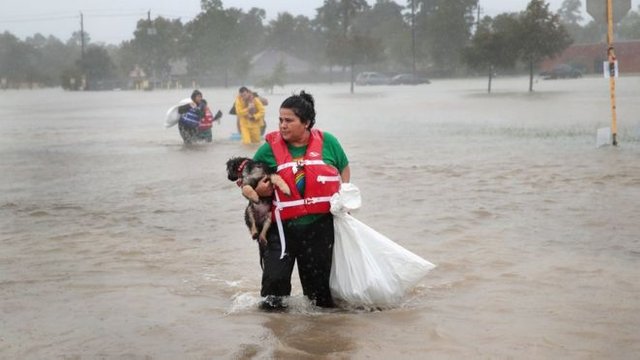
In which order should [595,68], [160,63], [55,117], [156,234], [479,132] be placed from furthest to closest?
[160,63] < [595,68] < [55,117] < [479,132] < [156,234]

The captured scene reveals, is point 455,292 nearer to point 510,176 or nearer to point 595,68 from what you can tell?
point 510,176

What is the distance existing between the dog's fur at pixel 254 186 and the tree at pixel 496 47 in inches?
1581

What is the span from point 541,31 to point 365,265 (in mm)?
39871

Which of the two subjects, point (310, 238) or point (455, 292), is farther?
point (455, 292)

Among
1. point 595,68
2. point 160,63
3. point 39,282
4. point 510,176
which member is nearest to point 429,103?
point 510,176

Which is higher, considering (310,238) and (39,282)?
(310,238)

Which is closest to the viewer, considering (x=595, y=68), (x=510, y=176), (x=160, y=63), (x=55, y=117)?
(x=510, y=176)

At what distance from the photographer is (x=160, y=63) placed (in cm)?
10669

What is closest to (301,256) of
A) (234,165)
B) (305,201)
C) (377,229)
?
(305,201)

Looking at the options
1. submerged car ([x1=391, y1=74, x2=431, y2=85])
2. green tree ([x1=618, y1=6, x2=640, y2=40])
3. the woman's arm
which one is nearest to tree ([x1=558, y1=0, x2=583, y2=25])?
green tree ([x1=618, y1=6, x2=640, y2=40])

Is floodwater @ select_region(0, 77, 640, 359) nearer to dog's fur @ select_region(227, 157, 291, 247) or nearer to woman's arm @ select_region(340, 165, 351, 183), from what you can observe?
dog's fur @ select_region(227, 157, 291, 247)

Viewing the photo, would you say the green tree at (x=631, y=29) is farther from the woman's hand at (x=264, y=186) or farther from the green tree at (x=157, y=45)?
the woman's hand at (x=264, y=186)

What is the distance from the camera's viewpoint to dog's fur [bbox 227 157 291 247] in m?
5.24

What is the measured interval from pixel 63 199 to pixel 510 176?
6.16 meters
